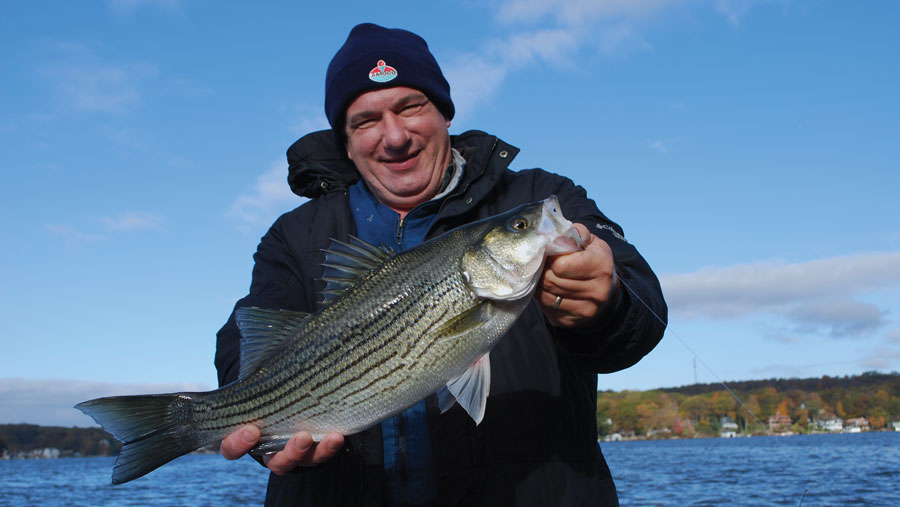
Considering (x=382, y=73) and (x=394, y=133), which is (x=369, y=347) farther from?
(x=382, y=73)

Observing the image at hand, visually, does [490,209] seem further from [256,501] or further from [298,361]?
[256,501]

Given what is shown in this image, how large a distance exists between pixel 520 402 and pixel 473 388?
75 centimetres

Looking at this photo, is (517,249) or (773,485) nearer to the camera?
(517,249)

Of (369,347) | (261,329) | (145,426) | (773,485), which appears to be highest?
(261,329)

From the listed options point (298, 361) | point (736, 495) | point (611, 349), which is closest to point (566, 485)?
point (611, 349)

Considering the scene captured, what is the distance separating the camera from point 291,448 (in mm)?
3625

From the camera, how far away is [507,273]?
11.6 ft

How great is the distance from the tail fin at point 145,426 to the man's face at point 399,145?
2.08 metres

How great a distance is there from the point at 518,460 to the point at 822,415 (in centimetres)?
19035

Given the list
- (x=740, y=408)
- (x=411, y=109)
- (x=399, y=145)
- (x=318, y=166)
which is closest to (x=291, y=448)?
(x=399, y=145)

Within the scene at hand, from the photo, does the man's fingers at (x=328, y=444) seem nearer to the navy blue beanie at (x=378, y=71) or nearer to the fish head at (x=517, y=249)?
the fish head at (x=517, y=249)

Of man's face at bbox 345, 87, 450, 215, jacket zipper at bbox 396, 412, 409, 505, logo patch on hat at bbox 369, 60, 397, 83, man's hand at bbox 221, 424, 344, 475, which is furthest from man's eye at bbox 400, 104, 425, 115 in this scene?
man's hand at bbox 221, 424, 344, 475

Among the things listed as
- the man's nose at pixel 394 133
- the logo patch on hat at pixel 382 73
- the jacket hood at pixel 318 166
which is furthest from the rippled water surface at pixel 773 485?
the logo patch on hat at pixel 382 73

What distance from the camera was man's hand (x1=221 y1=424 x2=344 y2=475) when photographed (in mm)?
3617
